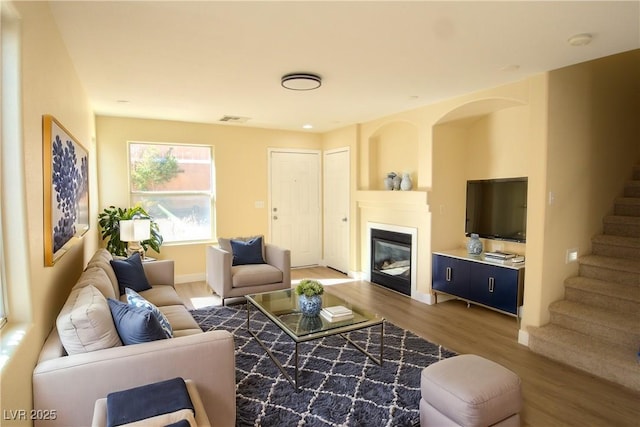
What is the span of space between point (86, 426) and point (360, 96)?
11.8 ft

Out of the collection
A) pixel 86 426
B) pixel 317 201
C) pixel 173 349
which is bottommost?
pixel 86 426

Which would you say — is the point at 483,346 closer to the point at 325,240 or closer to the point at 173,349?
the point at 173,349

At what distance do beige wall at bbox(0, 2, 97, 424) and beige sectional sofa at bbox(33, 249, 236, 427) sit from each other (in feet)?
A: 0.28

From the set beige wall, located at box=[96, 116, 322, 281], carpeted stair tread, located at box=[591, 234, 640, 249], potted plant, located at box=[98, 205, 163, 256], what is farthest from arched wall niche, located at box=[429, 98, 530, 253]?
potted plant, located at box=[98, 205, 163, 256]

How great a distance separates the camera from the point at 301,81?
10.8 ft

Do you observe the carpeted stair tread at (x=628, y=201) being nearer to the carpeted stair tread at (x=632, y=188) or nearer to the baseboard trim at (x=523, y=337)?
the carpeted stair tread at (x=632, y=188)

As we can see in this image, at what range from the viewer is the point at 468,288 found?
4.13 meters

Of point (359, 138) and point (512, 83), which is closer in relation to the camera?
point (512, 83)

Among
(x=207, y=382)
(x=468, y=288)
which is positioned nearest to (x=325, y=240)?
(x=468, y=288)

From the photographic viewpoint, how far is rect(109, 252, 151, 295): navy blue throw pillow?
10.9 ft

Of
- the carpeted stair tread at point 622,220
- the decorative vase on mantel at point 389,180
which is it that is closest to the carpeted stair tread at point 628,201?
the carpeted stair tread at point 622,220

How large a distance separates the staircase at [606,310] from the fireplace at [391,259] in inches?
71.7

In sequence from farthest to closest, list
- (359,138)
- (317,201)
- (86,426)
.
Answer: (317,201) → (359,138) → (86,426)

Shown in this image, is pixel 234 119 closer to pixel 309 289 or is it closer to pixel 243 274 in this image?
pixel 243 274
